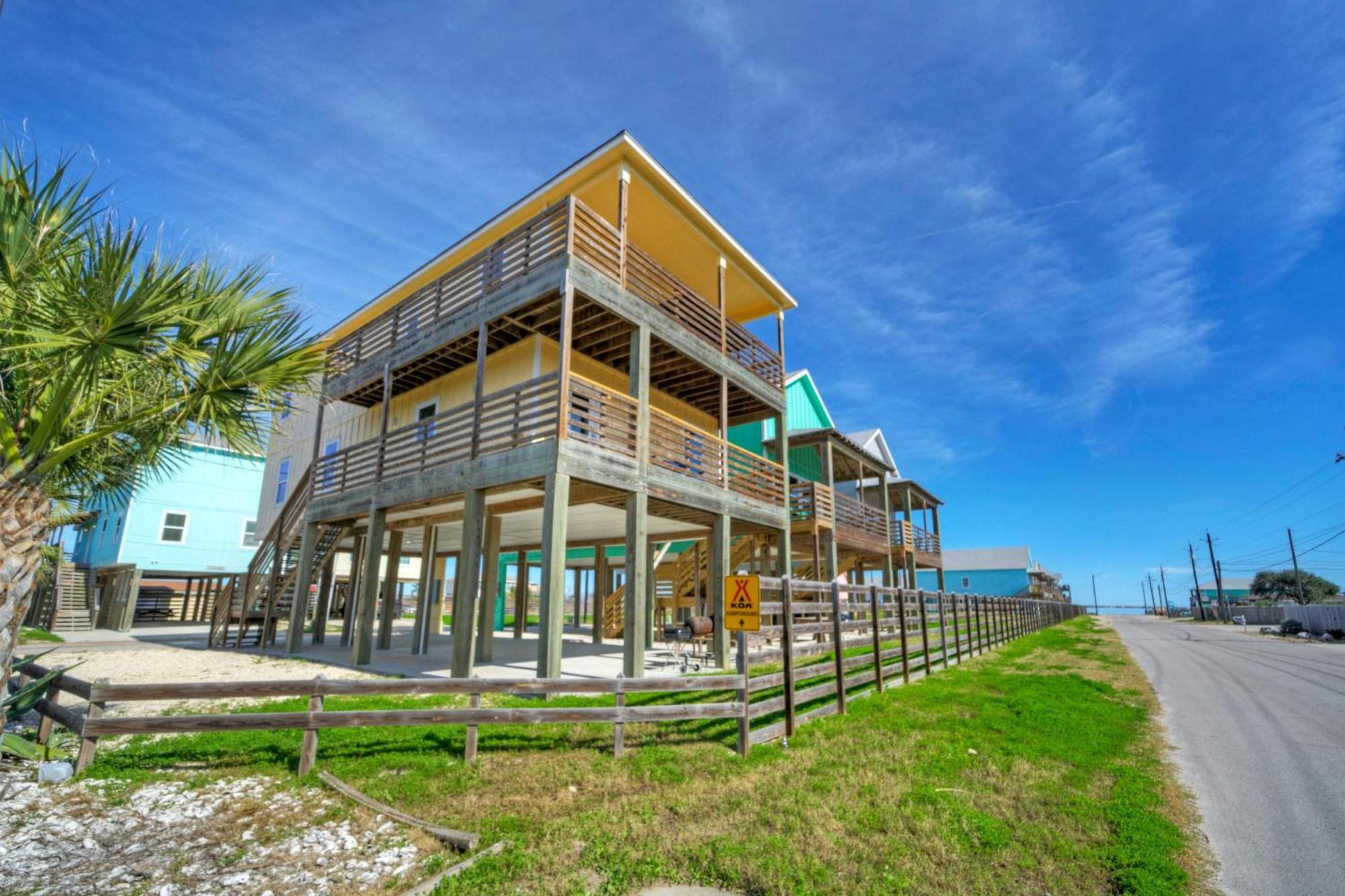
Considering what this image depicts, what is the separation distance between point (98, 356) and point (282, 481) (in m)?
21.4

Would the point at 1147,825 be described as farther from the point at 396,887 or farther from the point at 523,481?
the point at 523,481

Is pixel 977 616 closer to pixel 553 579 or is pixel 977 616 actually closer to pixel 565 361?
pixel 553 579

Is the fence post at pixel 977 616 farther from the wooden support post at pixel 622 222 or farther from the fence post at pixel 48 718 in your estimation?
the fence post at pixel 48 718

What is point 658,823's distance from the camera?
517 centimetres

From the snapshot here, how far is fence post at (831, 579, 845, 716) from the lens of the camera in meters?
9.17

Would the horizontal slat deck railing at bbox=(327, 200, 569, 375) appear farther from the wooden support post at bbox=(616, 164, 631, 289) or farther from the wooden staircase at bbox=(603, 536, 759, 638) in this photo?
the wooden staircase at bbox=(603, 536, 759, 638)

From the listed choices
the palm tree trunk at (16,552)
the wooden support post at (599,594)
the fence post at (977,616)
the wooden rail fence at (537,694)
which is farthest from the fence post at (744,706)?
the wooden support post at (599,594)

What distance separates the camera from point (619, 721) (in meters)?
7.04

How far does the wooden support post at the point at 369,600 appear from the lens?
1357cm

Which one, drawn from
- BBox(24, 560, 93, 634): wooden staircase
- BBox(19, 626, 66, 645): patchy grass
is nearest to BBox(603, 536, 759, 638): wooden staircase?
BBox(19, 626, 66, 645): patchy grass

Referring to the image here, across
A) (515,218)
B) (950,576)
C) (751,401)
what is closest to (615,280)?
(515,218)

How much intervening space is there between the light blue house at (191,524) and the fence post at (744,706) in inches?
1252

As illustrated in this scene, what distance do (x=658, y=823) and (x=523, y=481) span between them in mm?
7095

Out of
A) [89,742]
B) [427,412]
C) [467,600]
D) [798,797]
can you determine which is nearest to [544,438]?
[467,600]
